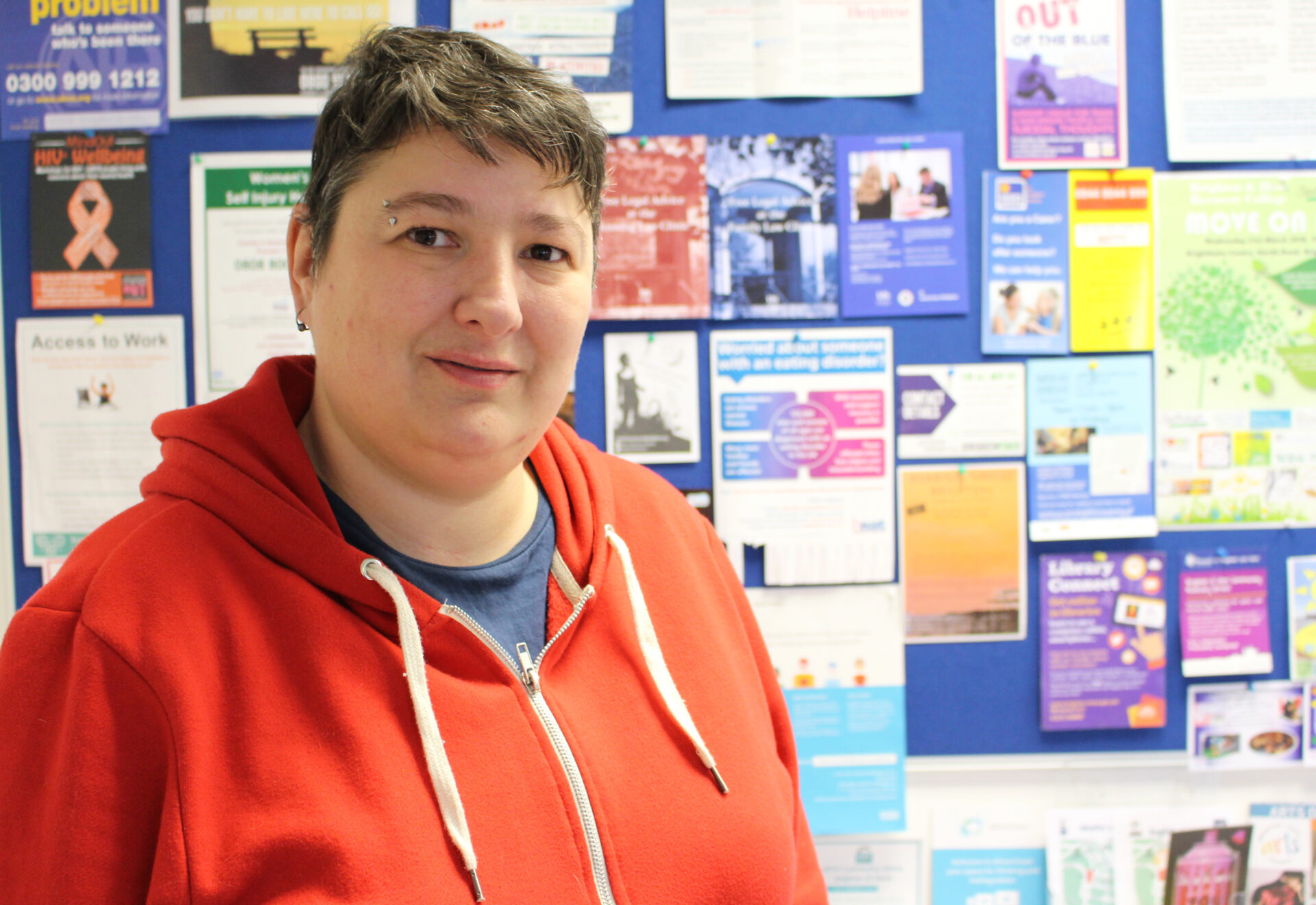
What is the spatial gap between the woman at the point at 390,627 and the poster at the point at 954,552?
58 cm

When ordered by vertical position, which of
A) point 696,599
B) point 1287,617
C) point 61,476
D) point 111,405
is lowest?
point 1287,617

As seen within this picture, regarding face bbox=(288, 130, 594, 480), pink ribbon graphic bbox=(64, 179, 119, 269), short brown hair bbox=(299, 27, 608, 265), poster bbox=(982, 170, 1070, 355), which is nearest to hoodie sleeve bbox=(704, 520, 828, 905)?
face bbox=(288, 130, 594, 480)

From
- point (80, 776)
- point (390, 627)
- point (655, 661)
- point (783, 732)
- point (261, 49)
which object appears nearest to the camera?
point (80, 776)

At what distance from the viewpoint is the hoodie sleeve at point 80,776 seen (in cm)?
53

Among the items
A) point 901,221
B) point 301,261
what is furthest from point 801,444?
point 301,261

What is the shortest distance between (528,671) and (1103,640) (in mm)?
1002

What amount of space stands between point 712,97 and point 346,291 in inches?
30.8

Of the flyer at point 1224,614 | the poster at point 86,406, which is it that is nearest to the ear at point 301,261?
the poster at point 86,406

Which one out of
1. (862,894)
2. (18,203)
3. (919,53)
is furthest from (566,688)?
(18,203)

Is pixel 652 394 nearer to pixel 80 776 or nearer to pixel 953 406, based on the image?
pixel 953 406

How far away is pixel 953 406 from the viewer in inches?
Result: 48.8

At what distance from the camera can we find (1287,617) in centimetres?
128

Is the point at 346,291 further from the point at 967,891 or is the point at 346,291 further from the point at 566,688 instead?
the point at 967,891

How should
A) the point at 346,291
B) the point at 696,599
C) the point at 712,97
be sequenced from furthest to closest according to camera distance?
the point at 712,97 < the point at 696,599 < the point at 346,291
